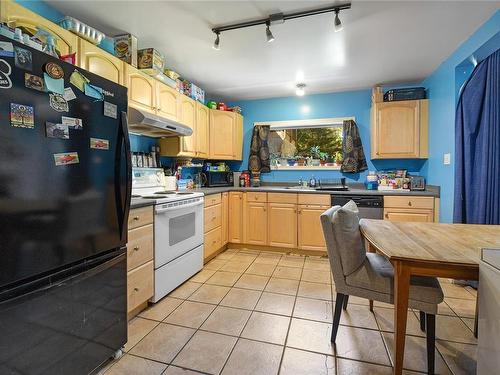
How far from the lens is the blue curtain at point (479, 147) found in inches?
86.7

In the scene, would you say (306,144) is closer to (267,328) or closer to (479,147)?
(479,147)

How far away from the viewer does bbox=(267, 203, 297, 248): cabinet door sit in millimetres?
3480

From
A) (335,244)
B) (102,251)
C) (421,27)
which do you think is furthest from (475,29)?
(102,251)

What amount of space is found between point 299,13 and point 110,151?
1.75 m

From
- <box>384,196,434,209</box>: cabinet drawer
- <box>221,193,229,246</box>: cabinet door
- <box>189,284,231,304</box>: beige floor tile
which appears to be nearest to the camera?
<box>189,284,231,304</box>: beige floor tile

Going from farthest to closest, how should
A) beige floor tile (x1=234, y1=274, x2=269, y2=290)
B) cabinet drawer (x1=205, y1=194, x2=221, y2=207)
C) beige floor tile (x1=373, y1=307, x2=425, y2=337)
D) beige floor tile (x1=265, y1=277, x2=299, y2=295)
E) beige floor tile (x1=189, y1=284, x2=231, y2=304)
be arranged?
cabinet drawer (x1=205, y1=194, x2=221, y2=207)
beige floor tile (x1=234, y1=274, x2=269, y2=290)
beige floor tile (x1=265, y1=277, x2=299, y2=295)
beige floor tile (x1=189, y1=284, x2=231, y2=304)
beige floor tile (x1=373, y1=307, x2=425, y2=337)

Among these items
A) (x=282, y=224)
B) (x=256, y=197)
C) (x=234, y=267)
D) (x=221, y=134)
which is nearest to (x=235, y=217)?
(x=256, y=197)

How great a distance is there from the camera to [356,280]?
5.08 ft

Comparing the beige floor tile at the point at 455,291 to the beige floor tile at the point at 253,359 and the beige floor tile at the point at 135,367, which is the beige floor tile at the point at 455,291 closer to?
the beige floor tile at the point at 253,359

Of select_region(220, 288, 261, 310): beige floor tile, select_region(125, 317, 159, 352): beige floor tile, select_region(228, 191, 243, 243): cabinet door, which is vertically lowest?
select_region(125, 317, 159, 352): beige floor tile

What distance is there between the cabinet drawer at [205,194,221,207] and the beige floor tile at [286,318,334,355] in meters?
1.68

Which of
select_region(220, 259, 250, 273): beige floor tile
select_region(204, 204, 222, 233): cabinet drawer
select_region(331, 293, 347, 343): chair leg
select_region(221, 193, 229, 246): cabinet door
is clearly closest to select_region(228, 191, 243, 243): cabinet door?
select_region(221, 193, 229, 246): cabinet door

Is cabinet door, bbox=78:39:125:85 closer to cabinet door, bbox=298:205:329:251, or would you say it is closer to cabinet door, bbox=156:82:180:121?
cabinet door, bbox=156:82:180:121

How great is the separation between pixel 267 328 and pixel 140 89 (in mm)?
2374
